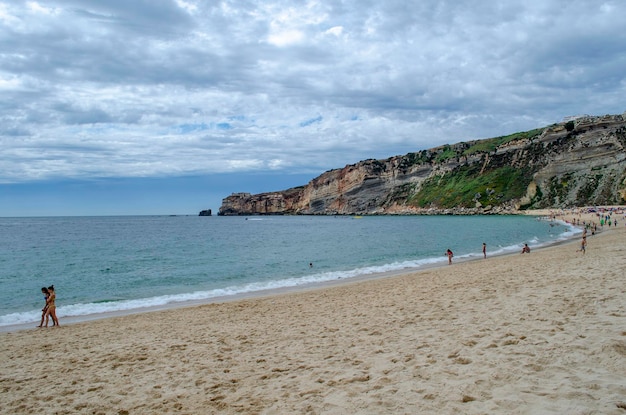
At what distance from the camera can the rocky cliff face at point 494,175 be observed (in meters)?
101

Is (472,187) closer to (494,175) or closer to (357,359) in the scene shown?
(494,175)

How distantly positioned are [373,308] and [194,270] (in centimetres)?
1806

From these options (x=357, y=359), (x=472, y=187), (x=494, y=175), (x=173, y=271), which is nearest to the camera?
(x=357, y=359)

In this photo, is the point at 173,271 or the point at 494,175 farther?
the point at 494,175

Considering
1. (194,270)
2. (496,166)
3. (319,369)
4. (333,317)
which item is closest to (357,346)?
(319,369)

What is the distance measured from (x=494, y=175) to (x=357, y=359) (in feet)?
470

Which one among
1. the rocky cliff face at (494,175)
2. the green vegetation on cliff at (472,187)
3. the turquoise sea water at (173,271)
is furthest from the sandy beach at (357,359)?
the green vegetation on cliff at (472,187)

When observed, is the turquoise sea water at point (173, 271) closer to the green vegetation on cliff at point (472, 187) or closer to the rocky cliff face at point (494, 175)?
the rocky cliff face at point (494, 175)

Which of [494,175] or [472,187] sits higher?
[494,175]

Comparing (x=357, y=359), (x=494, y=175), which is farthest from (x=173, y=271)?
(x=494, y=175)

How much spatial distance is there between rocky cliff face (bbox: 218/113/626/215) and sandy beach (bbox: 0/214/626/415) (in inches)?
4023

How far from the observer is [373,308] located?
11828 millimetres

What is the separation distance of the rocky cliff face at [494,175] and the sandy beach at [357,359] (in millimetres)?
102177

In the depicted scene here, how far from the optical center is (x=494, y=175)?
13525 cm
